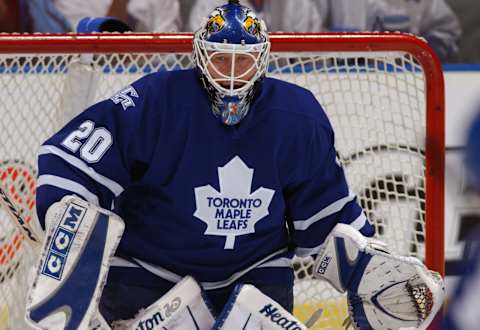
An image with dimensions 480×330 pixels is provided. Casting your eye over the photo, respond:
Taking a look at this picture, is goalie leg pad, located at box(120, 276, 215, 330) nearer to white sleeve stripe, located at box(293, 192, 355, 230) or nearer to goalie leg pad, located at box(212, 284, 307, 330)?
goalie leg pad, located at box(212, 284, 307, 330)

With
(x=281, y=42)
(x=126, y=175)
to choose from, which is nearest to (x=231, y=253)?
(x=126, y=175)

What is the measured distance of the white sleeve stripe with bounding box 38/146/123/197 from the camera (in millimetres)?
1757

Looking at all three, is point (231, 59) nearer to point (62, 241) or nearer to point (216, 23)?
point (216, 23)

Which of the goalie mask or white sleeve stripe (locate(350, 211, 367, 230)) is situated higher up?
the goalie mask

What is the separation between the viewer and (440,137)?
2.14 m

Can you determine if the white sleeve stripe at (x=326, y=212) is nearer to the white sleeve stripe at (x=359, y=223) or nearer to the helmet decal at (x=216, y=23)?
the white sleeve stripe at (x=359, y=223)

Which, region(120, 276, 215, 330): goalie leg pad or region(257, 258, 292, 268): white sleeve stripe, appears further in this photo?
region(257, 258, 292, 268): white sleeve stripe

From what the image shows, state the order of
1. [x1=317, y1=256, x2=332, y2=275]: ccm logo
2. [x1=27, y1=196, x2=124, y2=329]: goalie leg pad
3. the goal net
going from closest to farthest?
[x1=27, y1=196, x2=124, y2=329]: goalie leg pad → [x1=317, y1=256, x2=332, y2=275]: ccm logo → the goal net

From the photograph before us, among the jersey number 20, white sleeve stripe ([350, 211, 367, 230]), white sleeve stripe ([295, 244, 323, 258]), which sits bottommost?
white sleeve stripe ([295, 244, 323, 258])

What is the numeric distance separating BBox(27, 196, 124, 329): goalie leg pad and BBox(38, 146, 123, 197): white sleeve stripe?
3.1 inches

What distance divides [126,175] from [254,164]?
0.24 metres

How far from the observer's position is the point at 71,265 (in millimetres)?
1688

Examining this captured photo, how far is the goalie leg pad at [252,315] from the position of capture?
1.80 metres

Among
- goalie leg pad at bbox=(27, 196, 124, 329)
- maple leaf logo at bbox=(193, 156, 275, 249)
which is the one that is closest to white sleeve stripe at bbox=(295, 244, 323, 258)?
maple leaf logo at bbox=(193, 156, 275, 249)
